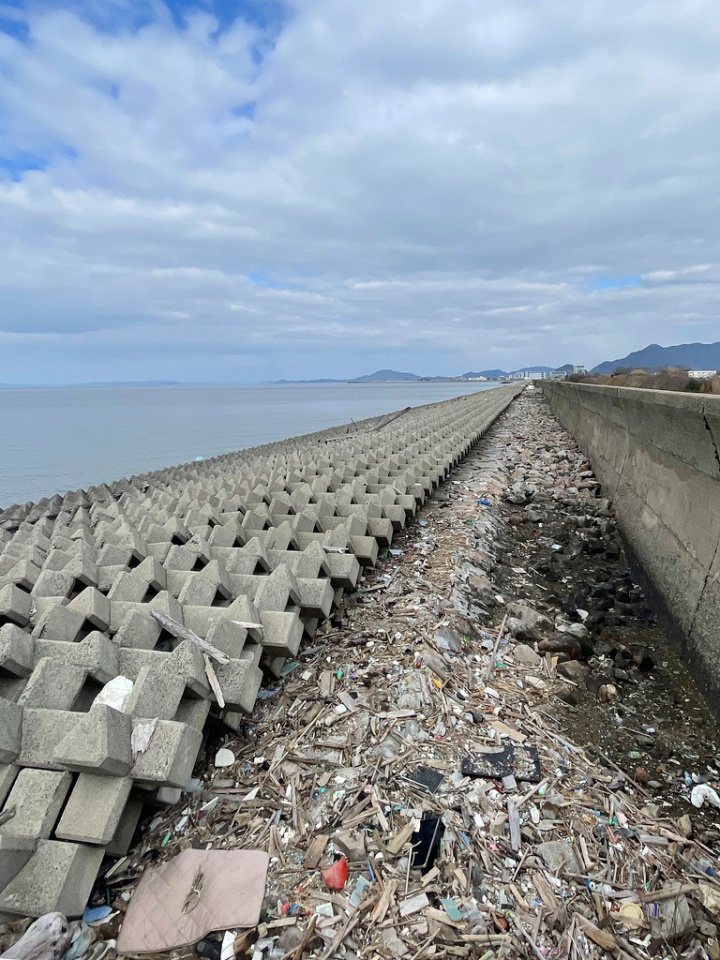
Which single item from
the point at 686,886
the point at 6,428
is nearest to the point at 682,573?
the point at 686,886

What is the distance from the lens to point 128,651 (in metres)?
3.04

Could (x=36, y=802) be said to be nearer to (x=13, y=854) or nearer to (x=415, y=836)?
(x=13, y=854)

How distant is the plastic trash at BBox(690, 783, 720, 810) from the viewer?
2952 millimetres

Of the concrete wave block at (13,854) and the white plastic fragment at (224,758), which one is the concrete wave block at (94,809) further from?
the white plastic fragment at (224,758)

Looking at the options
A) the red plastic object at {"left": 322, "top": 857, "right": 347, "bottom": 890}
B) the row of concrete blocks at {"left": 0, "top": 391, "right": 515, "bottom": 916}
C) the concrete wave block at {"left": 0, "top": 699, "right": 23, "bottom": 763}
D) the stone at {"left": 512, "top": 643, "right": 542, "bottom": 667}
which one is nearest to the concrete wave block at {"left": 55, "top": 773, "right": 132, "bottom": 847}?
the row of concrete blocks at {"left": 0, "top": 391, "right": 515, "bottom": 916}

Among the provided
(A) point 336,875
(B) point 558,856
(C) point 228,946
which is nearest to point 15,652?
(C) point 228,946

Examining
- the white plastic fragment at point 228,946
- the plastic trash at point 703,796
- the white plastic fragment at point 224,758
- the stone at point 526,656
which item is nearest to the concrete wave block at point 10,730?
the white plastic fragment at point 224,758

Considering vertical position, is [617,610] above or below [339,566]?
below

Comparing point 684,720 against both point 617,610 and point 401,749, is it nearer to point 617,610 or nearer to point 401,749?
point 617,610

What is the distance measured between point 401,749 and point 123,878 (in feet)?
4.73

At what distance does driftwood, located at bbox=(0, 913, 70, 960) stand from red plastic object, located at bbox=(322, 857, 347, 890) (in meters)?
1.02

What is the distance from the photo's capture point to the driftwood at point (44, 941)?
1.96 m

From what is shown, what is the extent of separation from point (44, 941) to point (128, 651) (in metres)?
1.31

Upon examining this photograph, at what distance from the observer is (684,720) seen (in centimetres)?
368
